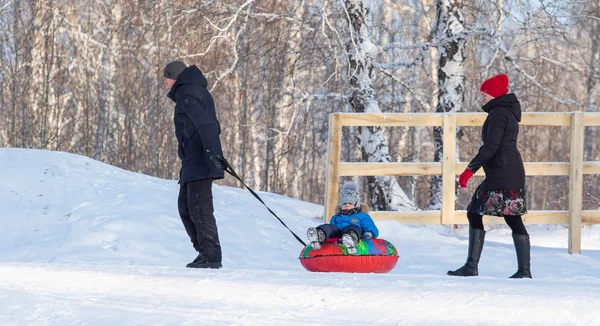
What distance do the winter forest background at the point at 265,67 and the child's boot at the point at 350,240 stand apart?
4750mm

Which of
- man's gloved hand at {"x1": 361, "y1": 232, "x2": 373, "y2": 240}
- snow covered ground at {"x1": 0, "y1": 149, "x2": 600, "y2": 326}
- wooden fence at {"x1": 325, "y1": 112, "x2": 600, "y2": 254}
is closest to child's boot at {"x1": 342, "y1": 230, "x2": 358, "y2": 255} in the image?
man's gloved hand at {"x1": 361, "y1": 232, "x2": 373, "y2": 240}

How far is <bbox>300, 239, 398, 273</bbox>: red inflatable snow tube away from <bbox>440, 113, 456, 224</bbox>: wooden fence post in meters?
3.03

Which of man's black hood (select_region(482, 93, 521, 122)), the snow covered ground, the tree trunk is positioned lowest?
the snow covered ground

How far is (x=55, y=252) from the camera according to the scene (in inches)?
321

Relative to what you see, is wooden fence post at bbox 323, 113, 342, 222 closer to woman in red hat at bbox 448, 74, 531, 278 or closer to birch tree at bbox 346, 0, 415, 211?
birch tree at bbox 346, 0, 415, 211

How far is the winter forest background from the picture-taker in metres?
11.6

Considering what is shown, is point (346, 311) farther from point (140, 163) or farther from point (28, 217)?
point (140, 163)

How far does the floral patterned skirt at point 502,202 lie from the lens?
635cm

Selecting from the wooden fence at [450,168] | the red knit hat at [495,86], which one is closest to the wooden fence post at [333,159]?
the wooden fence at [450,168]

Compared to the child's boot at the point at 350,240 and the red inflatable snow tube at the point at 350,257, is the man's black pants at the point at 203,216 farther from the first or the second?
the child's boot at the point at 350,240

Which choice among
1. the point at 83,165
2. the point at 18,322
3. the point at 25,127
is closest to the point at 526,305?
the point at 18,322

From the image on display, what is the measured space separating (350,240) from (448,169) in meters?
3.47

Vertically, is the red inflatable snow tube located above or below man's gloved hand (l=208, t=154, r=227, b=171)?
below

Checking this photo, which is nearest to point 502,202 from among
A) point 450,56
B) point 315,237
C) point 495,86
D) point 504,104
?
point 504,104
